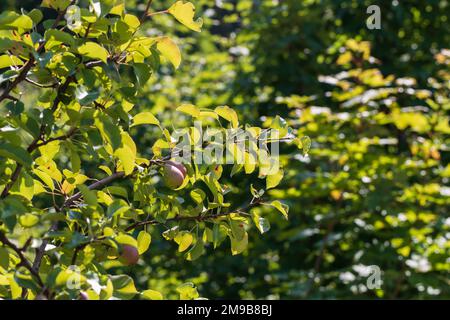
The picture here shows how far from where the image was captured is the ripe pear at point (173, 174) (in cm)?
149

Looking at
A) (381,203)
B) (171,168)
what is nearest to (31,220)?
(171,168)

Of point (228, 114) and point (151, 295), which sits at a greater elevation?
point (228, 114)

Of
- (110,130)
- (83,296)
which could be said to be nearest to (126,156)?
(110,130)

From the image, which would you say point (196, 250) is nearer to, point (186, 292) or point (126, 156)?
point (186, 292)

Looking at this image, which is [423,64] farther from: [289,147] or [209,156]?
[209,156]

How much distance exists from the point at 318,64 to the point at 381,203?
1.57 metres

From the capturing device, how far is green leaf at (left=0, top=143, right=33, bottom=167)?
1.32 m

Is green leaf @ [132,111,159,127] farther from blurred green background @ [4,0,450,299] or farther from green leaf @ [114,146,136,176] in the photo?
blurred green background @ [4,0,450,299]

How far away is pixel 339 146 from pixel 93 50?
7.93 feet

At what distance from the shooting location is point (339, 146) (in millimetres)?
3652

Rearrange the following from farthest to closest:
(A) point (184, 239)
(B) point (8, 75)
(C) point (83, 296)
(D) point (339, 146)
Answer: (D) point (339, 146) → (A) point (184, 239) → (B) point (8, 75) → (C) point (83, 296)

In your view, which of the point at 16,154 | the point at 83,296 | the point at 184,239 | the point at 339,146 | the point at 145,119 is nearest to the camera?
the point at 83,296

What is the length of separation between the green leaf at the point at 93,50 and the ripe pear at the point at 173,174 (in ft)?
0.87

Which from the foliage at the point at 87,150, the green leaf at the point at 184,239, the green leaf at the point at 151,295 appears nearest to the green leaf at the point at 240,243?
the foliage at the point at 87,150
